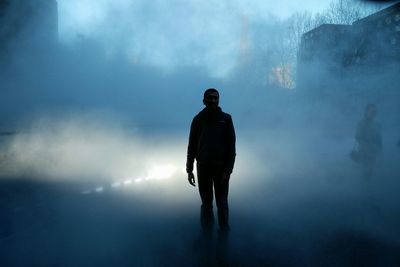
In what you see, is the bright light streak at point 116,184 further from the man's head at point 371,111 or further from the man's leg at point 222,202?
the man's head at point 371,111

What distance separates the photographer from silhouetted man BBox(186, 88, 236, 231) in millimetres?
2914

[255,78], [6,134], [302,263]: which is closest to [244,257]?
[302,263]

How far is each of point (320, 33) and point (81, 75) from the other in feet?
29.4

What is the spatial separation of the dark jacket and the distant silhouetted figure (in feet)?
9.79

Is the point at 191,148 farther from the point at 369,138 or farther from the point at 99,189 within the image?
the point at 369,138

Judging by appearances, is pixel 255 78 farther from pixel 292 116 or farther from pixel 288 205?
pixel 288 205

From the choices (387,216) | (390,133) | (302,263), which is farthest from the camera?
(390,133)

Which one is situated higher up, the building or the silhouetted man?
the building

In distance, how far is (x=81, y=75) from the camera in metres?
12.0

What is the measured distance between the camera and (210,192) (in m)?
3.10

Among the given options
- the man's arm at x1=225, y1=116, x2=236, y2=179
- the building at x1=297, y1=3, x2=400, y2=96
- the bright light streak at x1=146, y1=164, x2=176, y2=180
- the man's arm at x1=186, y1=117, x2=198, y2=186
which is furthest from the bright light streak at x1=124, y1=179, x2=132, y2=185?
the building at x1=297, y1=3, x2=400, y2=96

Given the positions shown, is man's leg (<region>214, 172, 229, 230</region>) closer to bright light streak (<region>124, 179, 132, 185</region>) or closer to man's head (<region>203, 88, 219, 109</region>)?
man's head (<region>203, 88, 219, 109</region>)

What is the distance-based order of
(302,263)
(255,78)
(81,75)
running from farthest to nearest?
1. (255,78)
2. (81,75)
3. (302,263)

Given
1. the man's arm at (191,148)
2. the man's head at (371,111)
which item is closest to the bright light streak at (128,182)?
the man's arm at (191,148)
